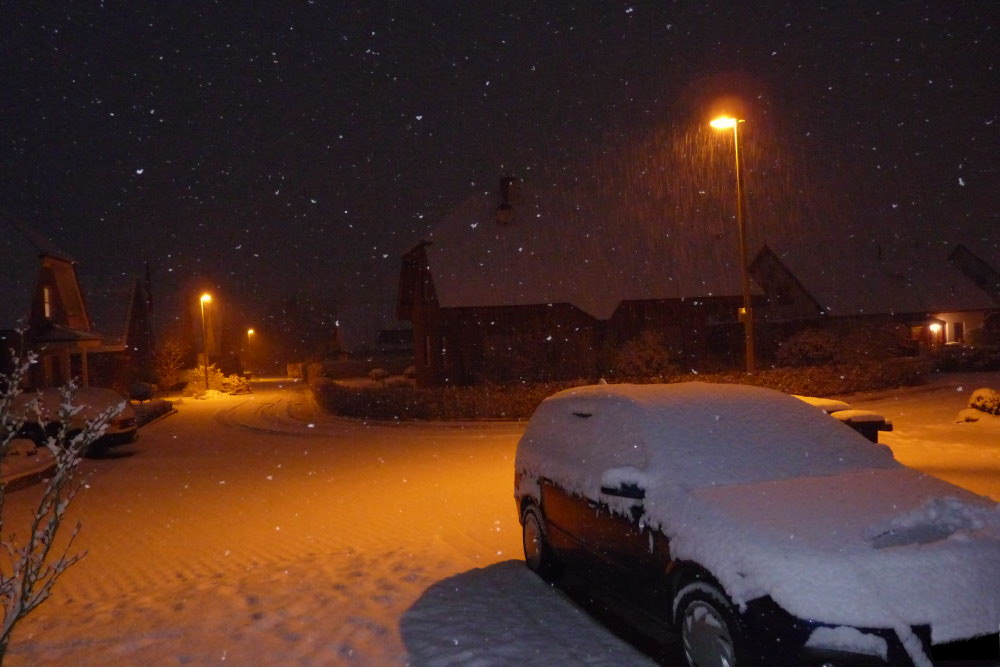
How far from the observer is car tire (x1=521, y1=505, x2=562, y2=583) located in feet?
22.7

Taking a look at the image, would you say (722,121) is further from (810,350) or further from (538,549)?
(810,350)

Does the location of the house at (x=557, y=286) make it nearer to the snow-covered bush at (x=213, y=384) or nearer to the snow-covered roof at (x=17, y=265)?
the snow-covered roof at (x=17, y=265)

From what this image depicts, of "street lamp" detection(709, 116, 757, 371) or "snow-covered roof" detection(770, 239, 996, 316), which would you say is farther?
"snow-covered roof" detection(770, 239, 996, 316)

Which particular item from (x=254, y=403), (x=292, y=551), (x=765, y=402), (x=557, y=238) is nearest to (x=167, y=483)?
(x=292, y=551)

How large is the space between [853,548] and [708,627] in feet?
2.93

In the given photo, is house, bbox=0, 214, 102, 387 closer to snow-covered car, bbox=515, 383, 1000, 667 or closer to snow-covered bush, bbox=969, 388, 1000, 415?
snow-covered car, bbox=515, 383, 1000, 667

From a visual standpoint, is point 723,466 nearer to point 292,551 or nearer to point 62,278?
point 292,551

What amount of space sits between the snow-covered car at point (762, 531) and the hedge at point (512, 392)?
15555 millimetres

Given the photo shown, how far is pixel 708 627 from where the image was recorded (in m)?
4.43

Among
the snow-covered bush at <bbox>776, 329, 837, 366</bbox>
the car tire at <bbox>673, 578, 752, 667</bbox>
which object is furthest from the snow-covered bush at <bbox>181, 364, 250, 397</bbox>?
the car tire at <bbox>673, 578, 752, 667</bbox>

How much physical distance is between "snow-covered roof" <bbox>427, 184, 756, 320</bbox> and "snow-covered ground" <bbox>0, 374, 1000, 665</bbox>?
14.8 m

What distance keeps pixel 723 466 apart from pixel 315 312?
336ft

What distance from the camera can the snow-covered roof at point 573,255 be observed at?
103 feet

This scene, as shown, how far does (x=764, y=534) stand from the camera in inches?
169
